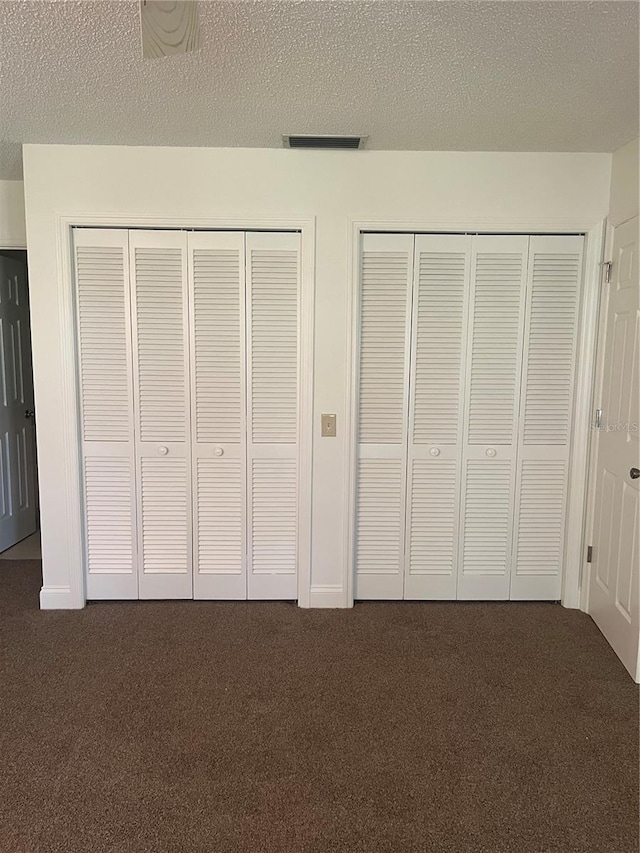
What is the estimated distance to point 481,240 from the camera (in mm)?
2816

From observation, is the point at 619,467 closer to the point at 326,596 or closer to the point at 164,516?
the point at 326,596

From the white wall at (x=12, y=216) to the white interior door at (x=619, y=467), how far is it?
10.7ft

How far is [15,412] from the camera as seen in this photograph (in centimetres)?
394

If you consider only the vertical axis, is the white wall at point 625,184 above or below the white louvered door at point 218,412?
above

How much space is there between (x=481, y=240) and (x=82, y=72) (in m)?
1.93

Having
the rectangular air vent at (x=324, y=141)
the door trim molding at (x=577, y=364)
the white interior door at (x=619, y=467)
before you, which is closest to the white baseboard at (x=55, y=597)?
the door trim molding at (x=577, y=364)

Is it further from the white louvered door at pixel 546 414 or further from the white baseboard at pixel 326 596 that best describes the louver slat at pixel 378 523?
the white louvered door at pixel 546 414

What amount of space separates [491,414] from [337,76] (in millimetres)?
1782

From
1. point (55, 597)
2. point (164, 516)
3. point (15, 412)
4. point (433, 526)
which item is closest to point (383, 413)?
point (433, 526)

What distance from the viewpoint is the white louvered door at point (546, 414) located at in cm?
283

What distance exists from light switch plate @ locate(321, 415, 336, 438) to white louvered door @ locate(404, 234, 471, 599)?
426 mm

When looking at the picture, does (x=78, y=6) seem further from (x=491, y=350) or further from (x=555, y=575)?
(x=555, y=575)

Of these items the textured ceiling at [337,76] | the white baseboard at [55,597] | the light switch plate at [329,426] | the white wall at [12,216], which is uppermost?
the textured ceiling at [337,76]

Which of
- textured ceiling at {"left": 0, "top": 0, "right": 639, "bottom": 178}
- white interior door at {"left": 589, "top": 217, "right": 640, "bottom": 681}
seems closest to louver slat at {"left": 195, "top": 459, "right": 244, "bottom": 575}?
textured ceiling at {"left": 0, "top": 0, "right": 639, "bottom": 178}
